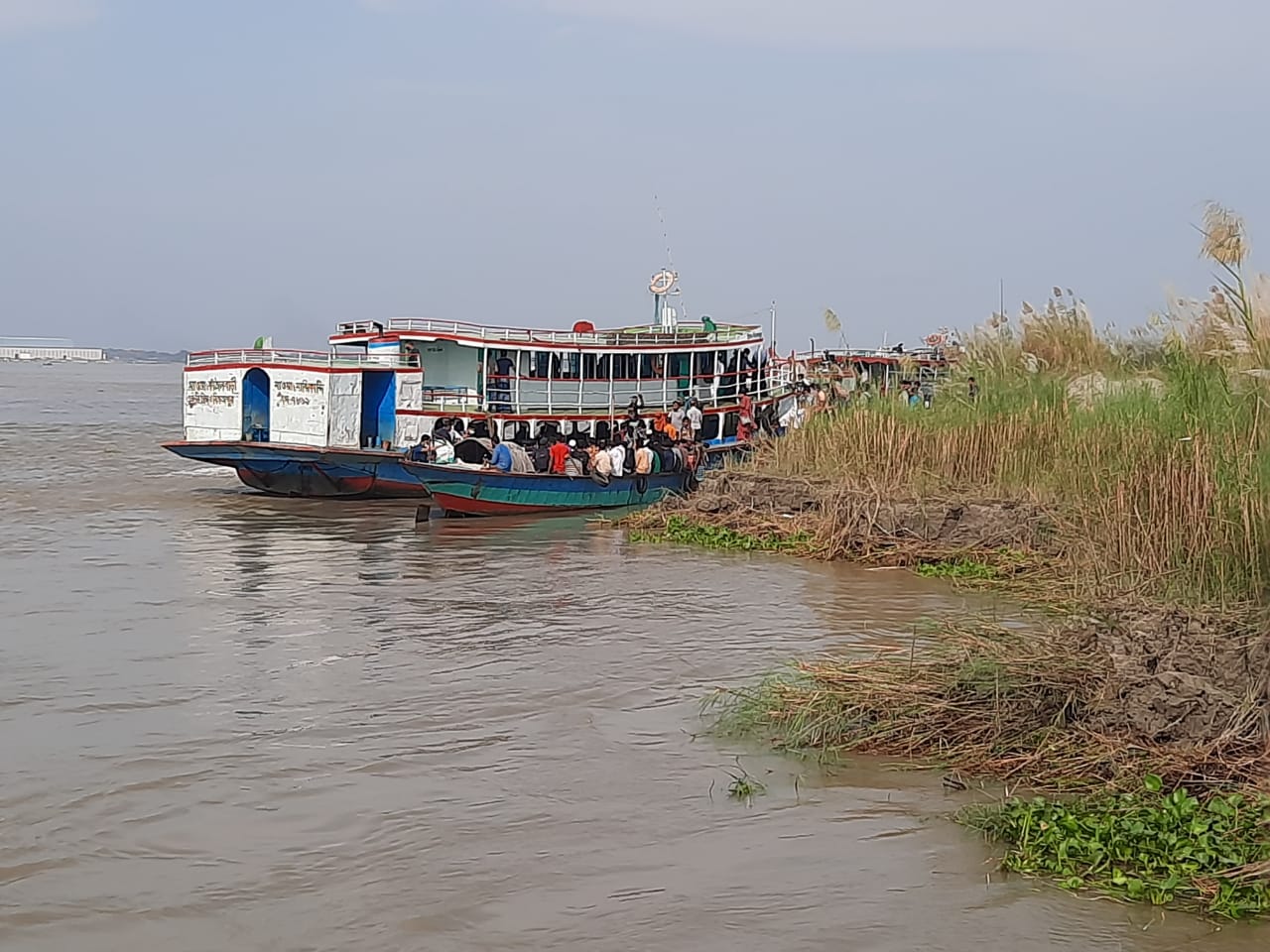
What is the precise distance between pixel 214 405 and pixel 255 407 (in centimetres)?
67

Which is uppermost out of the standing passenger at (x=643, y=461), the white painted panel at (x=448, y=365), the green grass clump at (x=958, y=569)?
the white painted panel at (x=448, y=365)

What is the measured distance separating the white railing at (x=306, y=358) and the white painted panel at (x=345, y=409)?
0.28 meters

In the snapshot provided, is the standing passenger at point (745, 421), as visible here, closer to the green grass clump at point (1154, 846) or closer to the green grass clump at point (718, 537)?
the green grass clump at point (718, 537)

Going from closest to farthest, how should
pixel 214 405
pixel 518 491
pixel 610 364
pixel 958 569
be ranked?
pixel 958 569, pixel 518 491, pixel 214 405, pixel 610 364

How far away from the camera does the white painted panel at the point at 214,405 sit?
912 inches

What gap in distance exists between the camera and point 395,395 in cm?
2269

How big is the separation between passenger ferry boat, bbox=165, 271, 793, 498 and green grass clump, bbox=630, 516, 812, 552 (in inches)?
225

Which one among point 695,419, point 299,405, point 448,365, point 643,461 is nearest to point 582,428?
point 695,419

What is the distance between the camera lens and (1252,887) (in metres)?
4.96

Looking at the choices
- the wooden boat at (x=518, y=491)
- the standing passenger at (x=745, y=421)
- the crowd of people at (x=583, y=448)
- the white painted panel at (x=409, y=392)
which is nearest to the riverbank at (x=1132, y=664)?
the wooden boat at (x=518, y=491)

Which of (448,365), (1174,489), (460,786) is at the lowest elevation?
(460,786)

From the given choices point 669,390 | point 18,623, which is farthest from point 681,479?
point 18,623

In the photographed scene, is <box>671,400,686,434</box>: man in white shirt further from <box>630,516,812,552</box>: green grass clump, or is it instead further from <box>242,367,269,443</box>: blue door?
<box>242,367,269,443</box>: blue door

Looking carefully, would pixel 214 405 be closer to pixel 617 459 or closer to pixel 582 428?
pixel 582 428
